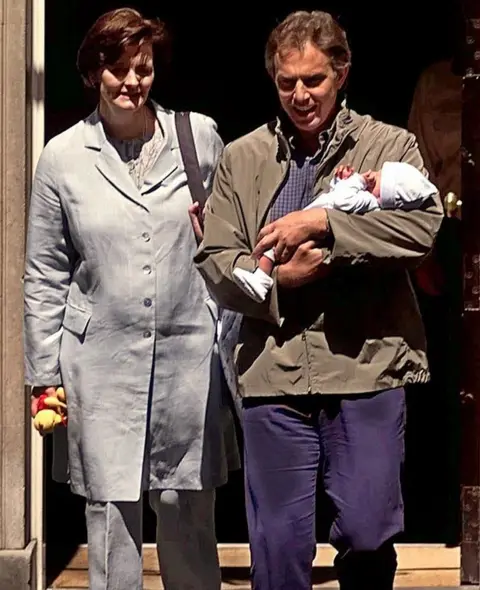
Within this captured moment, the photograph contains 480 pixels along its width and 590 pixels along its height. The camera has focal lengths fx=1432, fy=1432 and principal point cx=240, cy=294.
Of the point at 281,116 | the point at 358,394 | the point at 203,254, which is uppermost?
the point at 281,116

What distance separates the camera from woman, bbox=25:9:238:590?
4.18 m

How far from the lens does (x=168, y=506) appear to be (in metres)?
4.30

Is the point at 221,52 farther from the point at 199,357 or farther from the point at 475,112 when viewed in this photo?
the point at 199,357

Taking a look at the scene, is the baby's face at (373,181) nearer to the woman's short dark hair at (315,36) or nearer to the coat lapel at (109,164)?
the woman's short dark hair at (315,36)

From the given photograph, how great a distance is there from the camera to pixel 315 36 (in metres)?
3.79

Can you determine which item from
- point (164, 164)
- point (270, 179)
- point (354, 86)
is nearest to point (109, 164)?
point (164, 164)

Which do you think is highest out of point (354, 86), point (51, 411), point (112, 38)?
point (354, 86)

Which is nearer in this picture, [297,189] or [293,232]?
[293,232]

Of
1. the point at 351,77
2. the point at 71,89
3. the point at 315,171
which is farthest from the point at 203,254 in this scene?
the point at 351,77

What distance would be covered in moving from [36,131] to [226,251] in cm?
169

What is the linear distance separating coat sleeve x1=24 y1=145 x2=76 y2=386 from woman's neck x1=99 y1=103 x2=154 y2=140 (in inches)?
7.5

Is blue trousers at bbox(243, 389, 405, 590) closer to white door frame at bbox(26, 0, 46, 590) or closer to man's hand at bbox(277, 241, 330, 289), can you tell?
man's hand at bbox(277, 241, 330, 289)

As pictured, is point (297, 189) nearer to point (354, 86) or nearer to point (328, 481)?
point (328, 481)

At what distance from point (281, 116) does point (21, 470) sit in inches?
76.3
